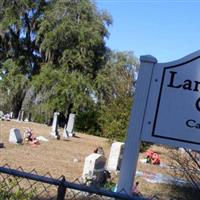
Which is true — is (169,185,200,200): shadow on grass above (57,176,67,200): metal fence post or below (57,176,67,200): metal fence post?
below

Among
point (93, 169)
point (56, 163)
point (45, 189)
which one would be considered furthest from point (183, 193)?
point (45, 189)

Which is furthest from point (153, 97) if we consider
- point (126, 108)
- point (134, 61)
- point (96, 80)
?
point (134, 61)

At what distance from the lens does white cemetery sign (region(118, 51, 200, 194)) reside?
11.2ft

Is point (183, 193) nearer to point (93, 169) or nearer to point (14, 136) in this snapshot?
point (93, 169)

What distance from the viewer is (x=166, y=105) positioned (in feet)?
11.3

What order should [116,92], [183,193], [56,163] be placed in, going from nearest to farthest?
[183,193]
[56,163]
[116,92]

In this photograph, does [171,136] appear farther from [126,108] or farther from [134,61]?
[134,61]

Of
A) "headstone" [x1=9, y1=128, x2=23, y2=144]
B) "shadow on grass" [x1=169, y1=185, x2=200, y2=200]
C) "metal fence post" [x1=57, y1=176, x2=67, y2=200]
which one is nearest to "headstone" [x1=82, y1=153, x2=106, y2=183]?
"shadow on grass" [x1=169, y1=185, x2=200, y2=200]

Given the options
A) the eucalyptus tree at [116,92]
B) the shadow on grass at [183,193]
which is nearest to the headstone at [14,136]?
the eucalyptus tree at [116,92]

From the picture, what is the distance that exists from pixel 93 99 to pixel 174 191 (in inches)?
962

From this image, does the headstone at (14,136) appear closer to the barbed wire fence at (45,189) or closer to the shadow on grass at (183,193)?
the shadow on grass at (183,193)

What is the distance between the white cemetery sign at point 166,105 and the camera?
11.2 feet

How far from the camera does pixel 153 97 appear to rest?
347cm

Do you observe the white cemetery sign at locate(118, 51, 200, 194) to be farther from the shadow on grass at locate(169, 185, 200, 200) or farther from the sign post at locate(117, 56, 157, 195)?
the shadow on grass at locate(169, 185, 200, 200)
